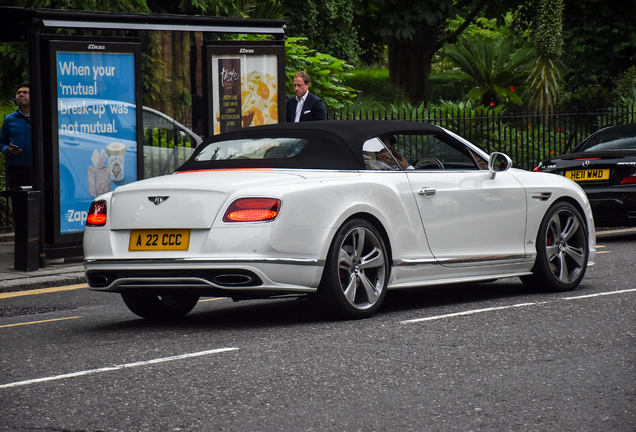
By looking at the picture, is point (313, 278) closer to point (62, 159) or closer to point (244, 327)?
point (244, 327)

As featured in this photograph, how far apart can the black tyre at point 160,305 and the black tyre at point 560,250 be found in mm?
2789

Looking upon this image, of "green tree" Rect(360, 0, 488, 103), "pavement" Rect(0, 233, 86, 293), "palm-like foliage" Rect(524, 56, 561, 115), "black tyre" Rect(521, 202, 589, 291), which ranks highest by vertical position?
"green tree" Rect(360, 0, 488, 103)

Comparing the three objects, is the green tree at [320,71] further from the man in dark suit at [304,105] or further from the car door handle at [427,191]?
the car door handle at [427,191]

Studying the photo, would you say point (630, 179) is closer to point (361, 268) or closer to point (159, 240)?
point (361, 268)

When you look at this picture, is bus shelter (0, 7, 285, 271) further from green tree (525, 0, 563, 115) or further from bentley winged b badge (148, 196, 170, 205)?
green tree (525, 0, 563, 115)

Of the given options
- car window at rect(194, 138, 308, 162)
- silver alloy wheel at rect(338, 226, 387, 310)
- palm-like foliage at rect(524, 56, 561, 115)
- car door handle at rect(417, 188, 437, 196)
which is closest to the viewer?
silver alloy wheel at rect(338, 226, 387, 310)

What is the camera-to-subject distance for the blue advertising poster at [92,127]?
11.5 meters

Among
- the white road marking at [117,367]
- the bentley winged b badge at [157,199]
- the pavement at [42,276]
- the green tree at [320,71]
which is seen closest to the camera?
the white road marking at [117,367]

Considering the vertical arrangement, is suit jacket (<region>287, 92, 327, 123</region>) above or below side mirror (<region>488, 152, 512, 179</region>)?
→ above

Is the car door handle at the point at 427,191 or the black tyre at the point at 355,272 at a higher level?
the car door handle at the point at 427,191

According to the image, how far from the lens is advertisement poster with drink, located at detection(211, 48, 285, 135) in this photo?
13.2 meters

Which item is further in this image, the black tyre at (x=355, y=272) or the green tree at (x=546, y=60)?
the green tree at (x=546, y=60)

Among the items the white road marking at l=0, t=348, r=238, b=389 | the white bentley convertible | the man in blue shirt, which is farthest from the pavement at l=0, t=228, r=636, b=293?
the white road marking at l=0, t=348, r=238, b=389

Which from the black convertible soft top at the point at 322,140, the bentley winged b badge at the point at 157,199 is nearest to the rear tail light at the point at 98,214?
the bentley winged b badge at the point at 157,199
